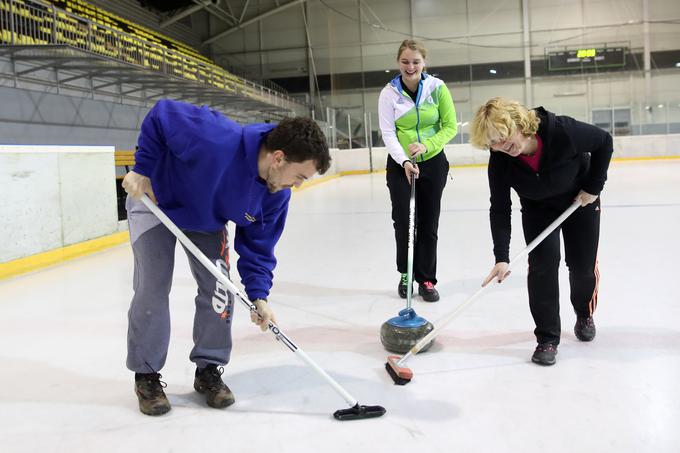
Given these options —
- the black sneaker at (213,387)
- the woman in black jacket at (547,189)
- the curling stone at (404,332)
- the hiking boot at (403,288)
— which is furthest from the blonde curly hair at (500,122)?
the hiking boot at (403,288)

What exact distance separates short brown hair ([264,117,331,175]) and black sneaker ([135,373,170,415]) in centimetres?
82

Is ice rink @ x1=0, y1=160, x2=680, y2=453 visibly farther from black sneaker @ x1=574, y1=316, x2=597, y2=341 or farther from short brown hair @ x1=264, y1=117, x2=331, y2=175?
short brown hair @ x1=264, y1=117, x2=331, y2=175

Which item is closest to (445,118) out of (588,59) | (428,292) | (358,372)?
(428,292)

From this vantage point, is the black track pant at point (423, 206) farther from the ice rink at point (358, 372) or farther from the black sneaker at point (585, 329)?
the black sneaker at point (585, 329)

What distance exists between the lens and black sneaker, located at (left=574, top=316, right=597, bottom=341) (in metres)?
2.35

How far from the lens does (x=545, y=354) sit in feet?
7.01

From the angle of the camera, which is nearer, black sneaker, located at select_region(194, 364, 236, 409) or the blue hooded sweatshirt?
the blue hooded sweatshirt

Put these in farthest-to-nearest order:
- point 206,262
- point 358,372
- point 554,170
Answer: point 358,372, point 554,170, point 206,262

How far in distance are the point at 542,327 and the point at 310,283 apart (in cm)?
166

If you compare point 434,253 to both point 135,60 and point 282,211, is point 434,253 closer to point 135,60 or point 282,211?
point 282,211

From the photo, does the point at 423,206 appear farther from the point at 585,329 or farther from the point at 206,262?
the point at 206,262

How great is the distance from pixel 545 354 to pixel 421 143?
4.10ft

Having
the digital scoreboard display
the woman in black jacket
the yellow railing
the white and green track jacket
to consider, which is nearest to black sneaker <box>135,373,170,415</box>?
the woman in black jacket

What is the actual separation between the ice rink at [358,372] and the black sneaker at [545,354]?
0.14ft
